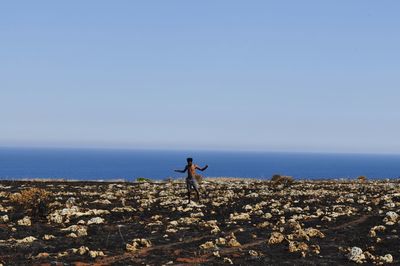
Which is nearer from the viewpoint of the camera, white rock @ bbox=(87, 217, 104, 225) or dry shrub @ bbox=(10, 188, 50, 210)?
white rock @ bbox=(87, 217, 104, 225)

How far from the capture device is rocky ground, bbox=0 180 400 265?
15539 millimetres

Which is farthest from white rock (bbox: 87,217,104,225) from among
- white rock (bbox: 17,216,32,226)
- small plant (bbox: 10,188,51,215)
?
small plant (bbox: 10,188,51,215)

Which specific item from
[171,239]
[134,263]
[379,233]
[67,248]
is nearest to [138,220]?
[171,239]

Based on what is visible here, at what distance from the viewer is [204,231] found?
20.1m

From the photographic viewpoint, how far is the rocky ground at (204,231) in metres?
15.5

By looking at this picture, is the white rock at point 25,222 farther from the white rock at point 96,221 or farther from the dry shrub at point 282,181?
the dry shrub at point 282,181

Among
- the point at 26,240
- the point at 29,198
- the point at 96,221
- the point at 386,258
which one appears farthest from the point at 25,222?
the point at 386,258

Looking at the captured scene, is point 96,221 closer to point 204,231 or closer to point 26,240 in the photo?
point 26,240

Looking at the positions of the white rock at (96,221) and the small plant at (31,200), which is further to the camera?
the small plant at (31,200)

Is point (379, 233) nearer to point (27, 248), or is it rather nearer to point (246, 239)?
point (246, 239)

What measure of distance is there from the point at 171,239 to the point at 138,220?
4.98 meters

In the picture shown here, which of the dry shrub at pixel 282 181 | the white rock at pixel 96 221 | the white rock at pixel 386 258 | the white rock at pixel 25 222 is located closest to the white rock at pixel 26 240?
the white rock at pixel 25 222

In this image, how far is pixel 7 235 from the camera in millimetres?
19281

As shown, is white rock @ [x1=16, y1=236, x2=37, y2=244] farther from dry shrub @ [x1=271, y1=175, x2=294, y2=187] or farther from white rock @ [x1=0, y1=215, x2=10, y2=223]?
dry shrub @ [x1=271, y1=175, x2=294, y2=187]
